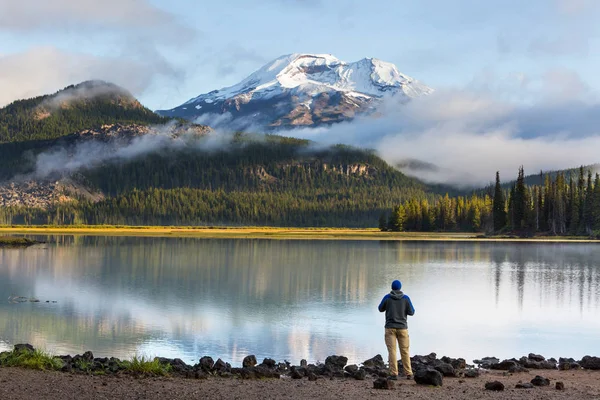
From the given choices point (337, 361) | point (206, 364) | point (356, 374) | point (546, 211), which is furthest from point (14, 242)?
point (546, 211)

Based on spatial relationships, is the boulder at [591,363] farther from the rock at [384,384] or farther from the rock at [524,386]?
the rock at [384,384]

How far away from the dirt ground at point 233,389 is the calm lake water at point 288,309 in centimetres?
535

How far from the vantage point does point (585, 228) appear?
142 m

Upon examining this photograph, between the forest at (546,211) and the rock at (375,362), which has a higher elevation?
the forest at (546,211)

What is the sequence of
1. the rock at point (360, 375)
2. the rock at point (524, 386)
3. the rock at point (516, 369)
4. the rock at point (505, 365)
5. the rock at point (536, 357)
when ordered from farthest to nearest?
the rock at point (536, 357) < the rock at point (505, 365) < the rock at point (516, 369) < the rock at point (360, 375) < the rock at point (524, 386)

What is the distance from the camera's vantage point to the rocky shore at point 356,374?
17.6 meters

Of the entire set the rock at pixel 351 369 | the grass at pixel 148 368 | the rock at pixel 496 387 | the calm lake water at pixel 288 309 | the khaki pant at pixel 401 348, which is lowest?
the calm lake water at pixel 288 309

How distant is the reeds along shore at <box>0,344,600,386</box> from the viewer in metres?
19.1

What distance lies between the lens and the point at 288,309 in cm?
3625

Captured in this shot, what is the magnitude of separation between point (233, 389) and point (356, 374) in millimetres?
4069

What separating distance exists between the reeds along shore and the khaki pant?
0.39 meters

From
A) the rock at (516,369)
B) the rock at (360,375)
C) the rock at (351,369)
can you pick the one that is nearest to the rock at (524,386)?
the rock at (516,369)

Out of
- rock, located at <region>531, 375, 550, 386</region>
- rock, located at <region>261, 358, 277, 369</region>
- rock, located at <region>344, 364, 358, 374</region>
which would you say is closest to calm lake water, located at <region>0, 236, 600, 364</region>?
rock, located at <region>261, 358, 277, 369</region>

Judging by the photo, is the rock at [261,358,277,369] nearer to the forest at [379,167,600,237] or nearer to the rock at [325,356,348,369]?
the rock at [325,356,348,369]
